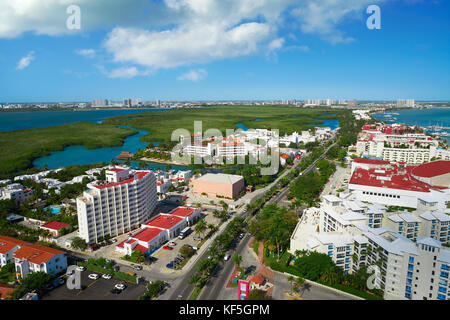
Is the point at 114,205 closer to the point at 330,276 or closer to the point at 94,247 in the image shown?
the point at 94,247

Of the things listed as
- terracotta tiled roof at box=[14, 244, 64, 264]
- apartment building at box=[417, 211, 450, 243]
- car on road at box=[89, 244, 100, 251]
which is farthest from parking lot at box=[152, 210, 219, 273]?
apartment building at box=[417, 211, 450, 243]

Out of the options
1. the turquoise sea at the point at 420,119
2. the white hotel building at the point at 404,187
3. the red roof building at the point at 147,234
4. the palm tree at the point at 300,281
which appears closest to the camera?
the palm tree at the point at 300,281

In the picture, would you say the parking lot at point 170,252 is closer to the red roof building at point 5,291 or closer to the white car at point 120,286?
the white car at point 120,286

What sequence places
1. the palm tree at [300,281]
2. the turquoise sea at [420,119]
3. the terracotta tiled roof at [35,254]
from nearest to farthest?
the palm tree at [300,281]
the terracotta tiled roof at [35,254]
the turquoise sea at [420,119]

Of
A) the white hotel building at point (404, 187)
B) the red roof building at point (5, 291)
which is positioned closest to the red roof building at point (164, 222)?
the red roof building at point (5, 291)

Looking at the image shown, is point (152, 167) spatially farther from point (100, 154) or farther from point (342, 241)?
point (342, 241)
